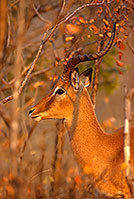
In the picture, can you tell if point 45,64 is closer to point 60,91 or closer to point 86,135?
point 60,91

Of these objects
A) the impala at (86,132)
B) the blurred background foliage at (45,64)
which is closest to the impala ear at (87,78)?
the impala at (86,132)

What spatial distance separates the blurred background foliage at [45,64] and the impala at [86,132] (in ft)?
1.12

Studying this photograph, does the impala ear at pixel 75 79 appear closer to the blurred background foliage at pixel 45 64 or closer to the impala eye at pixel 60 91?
the impala eye at pixel 60 91

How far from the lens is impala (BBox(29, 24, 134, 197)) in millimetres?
3883

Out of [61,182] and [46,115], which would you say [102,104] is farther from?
[46,115]

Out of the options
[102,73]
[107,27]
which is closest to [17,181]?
[107,27]

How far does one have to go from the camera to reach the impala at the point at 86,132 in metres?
3.88

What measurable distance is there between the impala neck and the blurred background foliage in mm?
408

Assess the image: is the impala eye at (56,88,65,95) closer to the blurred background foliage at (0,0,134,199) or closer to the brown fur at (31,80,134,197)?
the brown fur at (31,80,134,197)

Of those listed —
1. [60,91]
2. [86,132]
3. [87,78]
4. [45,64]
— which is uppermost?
[45,64]

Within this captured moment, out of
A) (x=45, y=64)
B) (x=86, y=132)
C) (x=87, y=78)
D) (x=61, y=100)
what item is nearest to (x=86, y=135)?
(x=86, y=132)

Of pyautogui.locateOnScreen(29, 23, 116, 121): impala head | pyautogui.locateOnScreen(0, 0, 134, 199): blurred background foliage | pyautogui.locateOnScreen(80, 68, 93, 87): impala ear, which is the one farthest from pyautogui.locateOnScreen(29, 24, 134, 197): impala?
pyautogui.locateOnScreen(0, 0, 134, 199): blurred background foliage

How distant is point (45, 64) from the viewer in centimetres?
752

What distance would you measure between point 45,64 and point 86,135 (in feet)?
11.8
